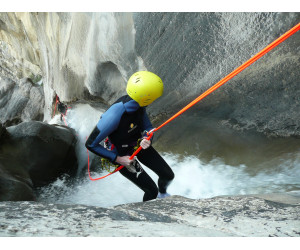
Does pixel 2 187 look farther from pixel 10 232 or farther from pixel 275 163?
pixel 275 163

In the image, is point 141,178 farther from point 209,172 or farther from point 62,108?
point 62,108

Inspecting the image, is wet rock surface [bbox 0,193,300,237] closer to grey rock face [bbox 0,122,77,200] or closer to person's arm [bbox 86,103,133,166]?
person's arm [bbox 86,103,133,166]

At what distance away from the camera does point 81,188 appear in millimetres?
4523

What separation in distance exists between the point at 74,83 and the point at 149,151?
4.34 m

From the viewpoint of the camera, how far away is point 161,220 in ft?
5.07

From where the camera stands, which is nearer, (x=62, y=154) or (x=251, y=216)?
(x=251, y=216)

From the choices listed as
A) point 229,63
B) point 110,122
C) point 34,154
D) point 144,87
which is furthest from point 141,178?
point 34,154

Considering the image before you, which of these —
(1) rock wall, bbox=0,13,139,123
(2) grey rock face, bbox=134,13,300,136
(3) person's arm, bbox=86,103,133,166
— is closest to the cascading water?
(2) grey rock face, bbox=134,13,300,136

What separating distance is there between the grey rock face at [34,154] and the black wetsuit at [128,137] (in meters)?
1.61

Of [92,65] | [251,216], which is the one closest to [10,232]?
[251,216]


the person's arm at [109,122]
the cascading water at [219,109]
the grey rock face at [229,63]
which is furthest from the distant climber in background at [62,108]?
the person's arm at [109,122]

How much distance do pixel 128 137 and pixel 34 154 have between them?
234 cm

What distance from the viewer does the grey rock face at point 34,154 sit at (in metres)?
3.80

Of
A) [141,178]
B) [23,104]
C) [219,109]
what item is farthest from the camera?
[23,104]
